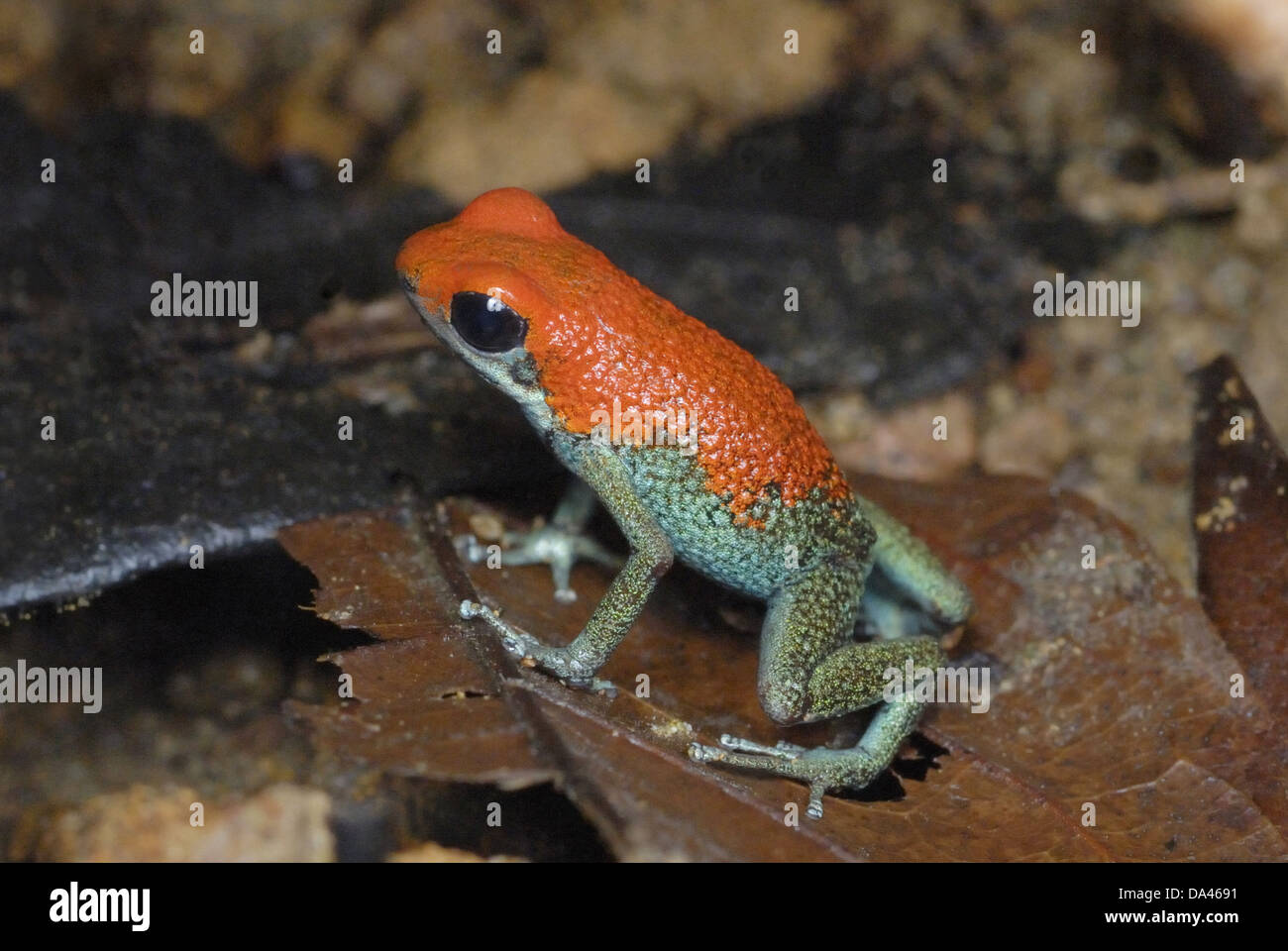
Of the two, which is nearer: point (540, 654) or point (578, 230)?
point (540, 654)

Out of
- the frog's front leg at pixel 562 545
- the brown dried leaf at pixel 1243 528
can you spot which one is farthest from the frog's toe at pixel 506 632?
the brown dried leaf at pixel 1243 528

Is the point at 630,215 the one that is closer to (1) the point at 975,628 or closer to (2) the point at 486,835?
(1) the point at 975,628

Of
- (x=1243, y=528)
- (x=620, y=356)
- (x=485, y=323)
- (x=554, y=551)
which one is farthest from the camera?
(x=554, y=551)

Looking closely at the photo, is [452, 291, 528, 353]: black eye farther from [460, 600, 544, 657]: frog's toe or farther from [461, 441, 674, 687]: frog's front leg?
[460, 600, 544, 657]: frog's toe

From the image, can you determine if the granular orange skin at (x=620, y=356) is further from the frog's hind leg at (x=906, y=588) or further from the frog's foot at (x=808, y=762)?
the frog's foot at (x=808, y=762)

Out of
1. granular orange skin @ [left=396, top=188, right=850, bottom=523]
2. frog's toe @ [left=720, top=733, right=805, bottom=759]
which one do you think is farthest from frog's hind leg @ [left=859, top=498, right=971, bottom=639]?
frog's toe @ [left=720, top=733, right=805, bottom=759]

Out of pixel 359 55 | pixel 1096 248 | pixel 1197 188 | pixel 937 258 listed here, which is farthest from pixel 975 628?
pixel 359 55

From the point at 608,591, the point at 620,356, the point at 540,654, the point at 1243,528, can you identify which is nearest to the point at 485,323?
the point at 620,356

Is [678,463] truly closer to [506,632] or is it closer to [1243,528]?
[506,632]

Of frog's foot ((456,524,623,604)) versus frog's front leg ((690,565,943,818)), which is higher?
frog's foot ((456,524,623,604))
